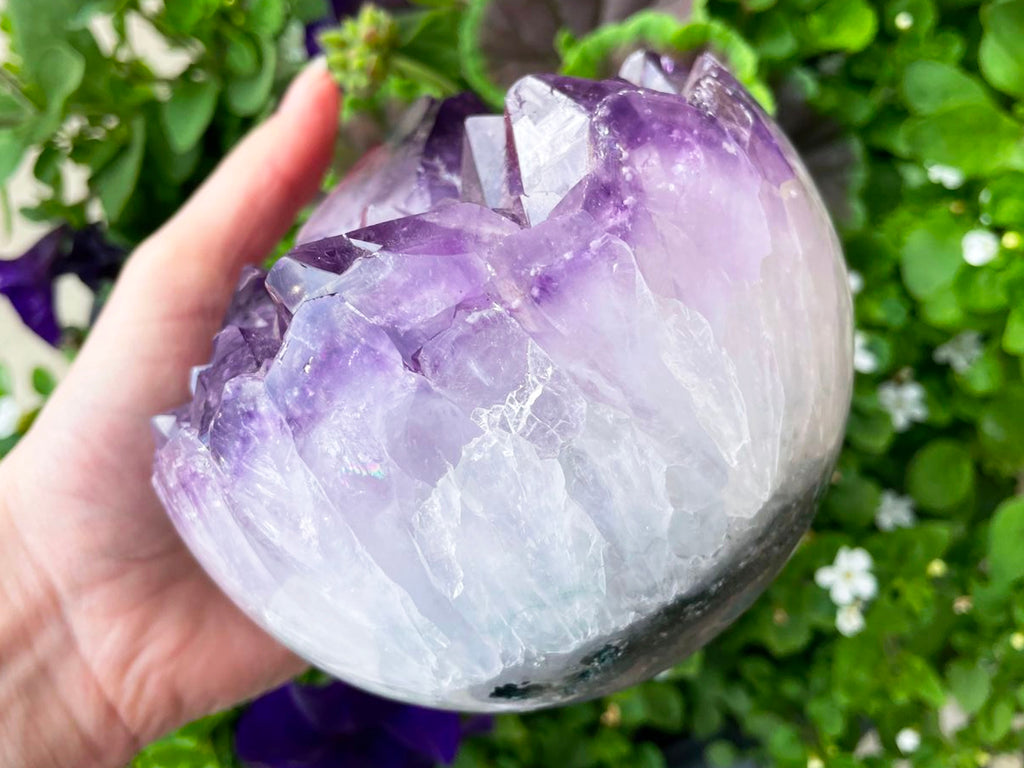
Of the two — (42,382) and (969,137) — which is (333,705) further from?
(969,137)

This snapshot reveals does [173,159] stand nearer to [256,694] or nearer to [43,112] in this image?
[43,112]

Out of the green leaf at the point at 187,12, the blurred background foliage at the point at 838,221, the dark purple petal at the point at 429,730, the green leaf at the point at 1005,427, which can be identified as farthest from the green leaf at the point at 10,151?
the green leaf at the point at 1005,427

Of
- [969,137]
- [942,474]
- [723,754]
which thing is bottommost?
[723,754]

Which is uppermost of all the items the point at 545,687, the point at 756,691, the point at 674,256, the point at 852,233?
the point at 674,256

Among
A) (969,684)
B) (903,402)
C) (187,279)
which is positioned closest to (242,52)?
(187,279)

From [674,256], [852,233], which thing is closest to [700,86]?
[674,256]

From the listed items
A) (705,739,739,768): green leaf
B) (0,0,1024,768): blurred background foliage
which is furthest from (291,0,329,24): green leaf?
(705,739,739,768): green leaf

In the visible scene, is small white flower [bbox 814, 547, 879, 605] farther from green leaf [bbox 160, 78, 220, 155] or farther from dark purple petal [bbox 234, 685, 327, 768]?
green leaf [bbox 160, 78, 220, 155]
